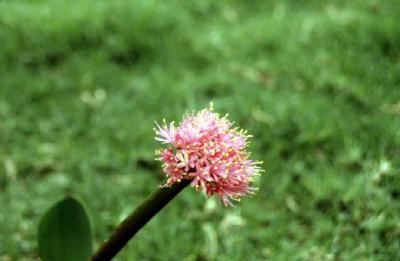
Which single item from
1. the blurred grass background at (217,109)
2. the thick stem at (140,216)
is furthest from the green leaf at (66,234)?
the blurred grass background at (217,109)

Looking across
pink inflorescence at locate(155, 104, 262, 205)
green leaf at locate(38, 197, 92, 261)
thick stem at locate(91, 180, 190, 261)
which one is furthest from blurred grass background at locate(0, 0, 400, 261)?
pink inflorescence at locate(155, 104, 262, 205)

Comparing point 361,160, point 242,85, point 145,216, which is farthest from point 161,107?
point 145,216

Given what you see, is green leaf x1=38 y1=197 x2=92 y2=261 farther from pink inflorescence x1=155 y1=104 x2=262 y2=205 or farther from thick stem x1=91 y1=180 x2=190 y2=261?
pink inflorescence x1=155 y1=104 x2=262 y2=205

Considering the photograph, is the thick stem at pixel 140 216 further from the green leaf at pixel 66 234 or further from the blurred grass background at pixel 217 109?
the blurred grass background at pixel 217 109

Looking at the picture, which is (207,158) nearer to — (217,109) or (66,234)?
(66,234)

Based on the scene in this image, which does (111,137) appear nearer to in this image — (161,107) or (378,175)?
(161,107)

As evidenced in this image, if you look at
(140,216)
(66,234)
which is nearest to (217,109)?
(66,234)
